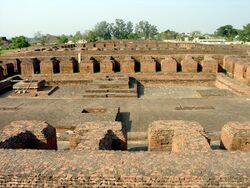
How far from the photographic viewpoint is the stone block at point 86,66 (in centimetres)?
1377

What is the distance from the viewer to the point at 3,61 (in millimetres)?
15039

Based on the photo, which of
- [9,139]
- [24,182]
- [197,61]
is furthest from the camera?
[197,61]

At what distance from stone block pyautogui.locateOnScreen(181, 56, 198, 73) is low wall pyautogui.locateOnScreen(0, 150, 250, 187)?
10.3 m

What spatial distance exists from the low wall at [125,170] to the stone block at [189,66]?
10.3 meters

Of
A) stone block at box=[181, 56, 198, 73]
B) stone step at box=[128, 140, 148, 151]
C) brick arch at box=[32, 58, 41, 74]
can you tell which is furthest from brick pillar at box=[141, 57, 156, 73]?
stone step at box=[128, 140, 148, 151]

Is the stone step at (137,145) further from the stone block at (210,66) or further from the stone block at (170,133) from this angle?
the stone block at (210,66)

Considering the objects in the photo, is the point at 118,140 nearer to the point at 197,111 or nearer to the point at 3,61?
the point at 197,111

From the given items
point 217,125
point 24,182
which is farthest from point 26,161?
point 217,125

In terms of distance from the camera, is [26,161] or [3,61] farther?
[3,61]

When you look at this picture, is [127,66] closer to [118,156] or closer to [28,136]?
[28,136]

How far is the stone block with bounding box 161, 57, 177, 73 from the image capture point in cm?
1371

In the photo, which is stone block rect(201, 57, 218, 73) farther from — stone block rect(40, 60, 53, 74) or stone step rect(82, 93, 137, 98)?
stone block rect(40, 60, 53, 74)

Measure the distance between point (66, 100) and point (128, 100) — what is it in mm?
2203

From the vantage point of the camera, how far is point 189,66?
13.7 m
